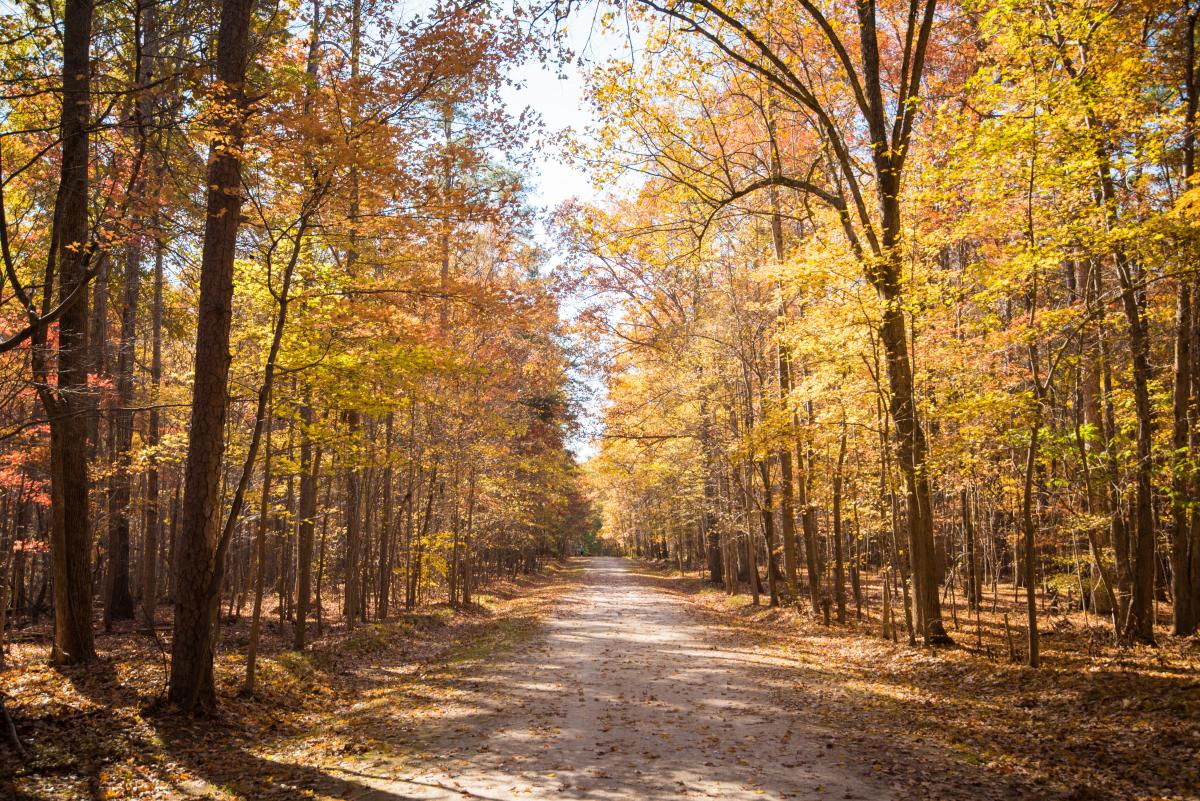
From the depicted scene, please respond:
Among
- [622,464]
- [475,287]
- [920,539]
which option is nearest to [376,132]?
[475,287]

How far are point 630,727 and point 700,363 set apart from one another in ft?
42.3

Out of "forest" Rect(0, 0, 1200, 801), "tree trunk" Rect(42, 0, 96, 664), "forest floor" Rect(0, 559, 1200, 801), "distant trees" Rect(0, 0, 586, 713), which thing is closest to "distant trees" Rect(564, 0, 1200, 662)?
"forest" Rect(0, 0, 1200, 801)

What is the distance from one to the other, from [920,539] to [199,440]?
11090 mm

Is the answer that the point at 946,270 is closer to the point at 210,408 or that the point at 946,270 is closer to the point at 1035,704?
the point at 1035,704

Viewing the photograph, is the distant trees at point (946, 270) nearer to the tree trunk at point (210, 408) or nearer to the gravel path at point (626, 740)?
the gravel path at point (626, 740)

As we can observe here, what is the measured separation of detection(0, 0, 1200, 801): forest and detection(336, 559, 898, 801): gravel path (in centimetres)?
7

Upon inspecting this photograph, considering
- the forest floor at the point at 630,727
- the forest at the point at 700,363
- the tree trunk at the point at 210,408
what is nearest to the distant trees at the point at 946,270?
the forest at the point at 700,363

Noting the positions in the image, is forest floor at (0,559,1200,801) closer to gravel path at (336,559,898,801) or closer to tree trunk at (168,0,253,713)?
gravel path at (336,559,898,801)

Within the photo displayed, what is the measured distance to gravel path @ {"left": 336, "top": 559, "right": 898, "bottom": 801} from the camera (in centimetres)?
543

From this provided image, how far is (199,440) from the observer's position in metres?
7.84

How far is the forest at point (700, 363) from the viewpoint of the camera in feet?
21.1

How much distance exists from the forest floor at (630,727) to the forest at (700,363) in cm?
7

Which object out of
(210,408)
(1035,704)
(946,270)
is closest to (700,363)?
(946,270)

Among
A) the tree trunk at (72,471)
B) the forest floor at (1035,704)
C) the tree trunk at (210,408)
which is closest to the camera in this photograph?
the forest floor at (1035,704)
